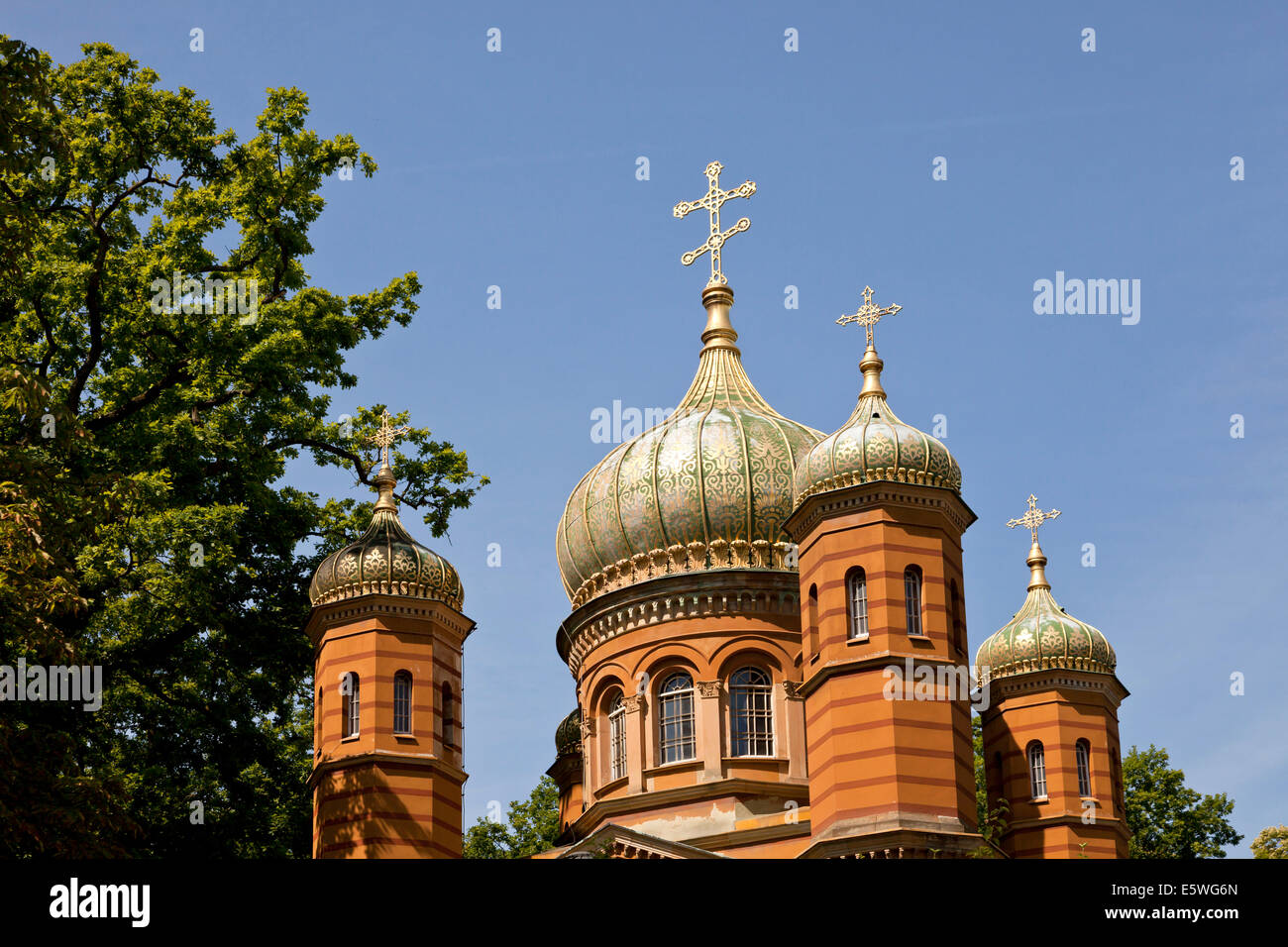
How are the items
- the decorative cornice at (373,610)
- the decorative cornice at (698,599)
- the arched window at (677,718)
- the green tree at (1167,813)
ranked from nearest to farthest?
the decorative cornice at (373,610) < the arched window at (677,718) < the decorative cornice at (698,599) < the green tree at (1167,813)

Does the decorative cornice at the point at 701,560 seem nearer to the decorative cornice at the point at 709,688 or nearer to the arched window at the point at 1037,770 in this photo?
the decorative cornice at the point at 709,688

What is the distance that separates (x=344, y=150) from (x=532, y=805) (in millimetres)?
20861

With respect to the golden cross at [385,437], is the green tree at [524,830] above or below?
below

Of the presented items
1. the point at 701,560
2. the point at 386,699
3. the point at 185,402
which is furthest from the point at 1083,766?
the point at 185,402

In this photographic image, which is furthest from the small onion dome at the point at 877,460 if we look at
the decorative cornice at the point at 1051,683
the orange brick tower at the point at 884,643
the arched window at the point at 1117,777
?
the arched window at the point at 1117,777

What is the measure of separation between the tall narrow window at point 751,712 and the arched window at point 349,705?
22.0 ft

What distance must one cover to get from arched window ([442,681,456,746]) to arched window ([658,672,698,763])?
3.89 metres

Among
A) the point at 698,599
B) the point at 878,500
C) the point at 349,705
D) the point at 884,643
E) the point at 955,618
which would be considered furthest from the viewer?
the point at 698,599

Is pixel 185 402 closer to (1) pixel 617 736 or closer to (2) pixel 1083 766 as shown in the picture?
(1) pixel 617 736

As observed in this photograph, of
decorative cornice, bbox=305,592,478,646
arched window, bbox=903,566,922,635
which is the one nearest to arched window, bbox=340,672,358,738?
decorative cornice, bbox=305,592,478,646

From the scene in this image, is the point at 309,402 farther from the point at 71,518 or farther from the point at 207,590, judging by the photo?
the point at 71,518

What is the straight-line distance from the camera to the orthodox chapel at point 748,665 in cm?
2716

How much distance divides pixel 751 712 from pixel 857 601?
5.06 m

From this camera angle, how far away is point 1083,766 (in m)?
36.4
